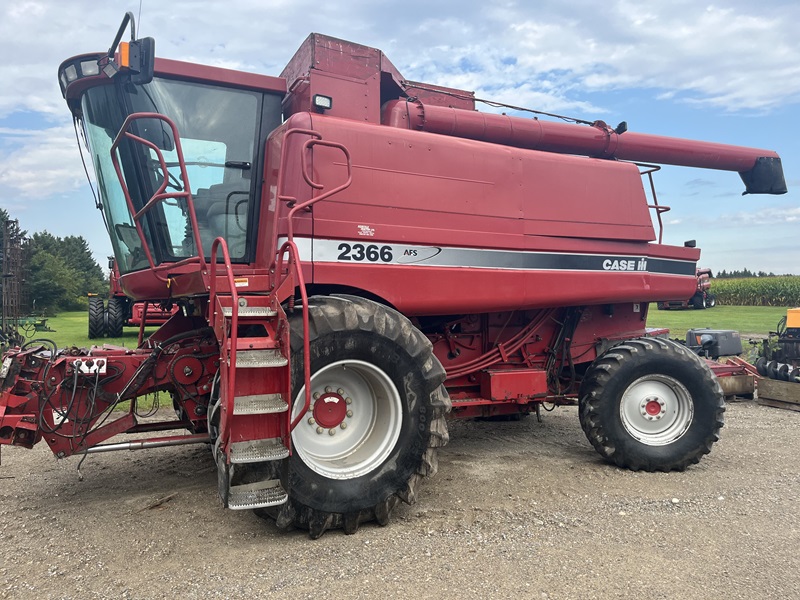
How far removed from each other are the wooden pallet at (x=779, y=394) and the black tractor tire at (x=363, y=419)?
6.30m

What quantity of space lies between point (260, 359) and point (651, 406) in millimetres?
3632

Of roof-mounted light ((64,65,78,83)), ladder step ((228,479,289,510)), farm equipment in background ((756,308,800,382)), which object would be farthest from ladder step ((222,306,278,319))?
farm equipment in background ((756,308,800,382))

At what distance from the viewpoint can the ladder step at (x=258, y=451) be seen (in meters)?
3.30

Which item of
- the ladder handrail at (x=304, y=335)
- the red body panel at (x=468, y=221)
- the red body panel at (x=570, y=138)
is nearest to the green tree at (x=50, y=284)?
the red body panel at (x=570, y=138)

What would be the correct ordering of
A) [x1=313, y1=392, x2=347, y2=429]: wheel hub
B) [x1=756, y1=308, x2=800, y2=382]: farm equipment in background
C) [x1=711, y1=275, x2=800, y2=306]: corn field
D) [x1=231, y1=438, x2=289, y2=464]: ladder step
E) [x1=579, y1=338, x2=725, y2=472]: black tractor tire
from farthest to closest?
[x1=711, y1=275, x2=800, y2=306]: corn field → [x1=756, y1=308, x2=800, y2=382]: farm equipment in background → [x1=579, y1=338, x2=725, y2=472]: black tractor tire → [x1=313, y1=392, x2=347, y2=429]: wheel hub → [x1=231, y1=438, x2=289, y2=464]: ladder step

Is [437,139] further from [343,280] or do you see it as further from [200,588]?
[200,588]

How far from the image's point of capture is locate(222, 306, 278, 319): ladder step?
11.7ft

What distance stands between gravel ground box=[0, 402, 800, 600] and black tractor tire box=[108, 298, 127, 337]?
514 inches

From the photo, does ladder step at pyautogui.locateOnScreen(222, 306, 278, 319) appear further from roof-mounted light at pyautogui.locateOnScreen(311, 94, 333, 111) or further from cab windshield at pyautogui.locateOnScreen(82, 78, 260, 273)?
roof-mounted light at pyautogui.locateOnScreen(311, 94, 333, 111)

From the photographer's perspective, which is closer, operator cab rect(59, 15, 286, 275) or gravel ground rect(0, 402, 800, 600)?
gravel ground rect(0, 402, 800, 600)

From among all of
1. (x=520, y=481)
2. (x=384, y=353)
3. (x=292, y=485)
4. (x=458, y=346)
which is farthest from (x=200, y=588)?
(x=458, y=346)

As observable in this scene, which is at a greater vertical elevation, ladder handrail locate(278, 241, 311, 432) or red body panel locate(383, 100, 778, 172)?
red body panel locate(383, 100, 778, 172)

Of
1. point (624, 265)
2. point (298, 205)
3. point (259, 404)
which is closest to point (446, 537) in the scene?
point (259, 404)

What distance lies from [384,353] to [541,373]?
1946mm
